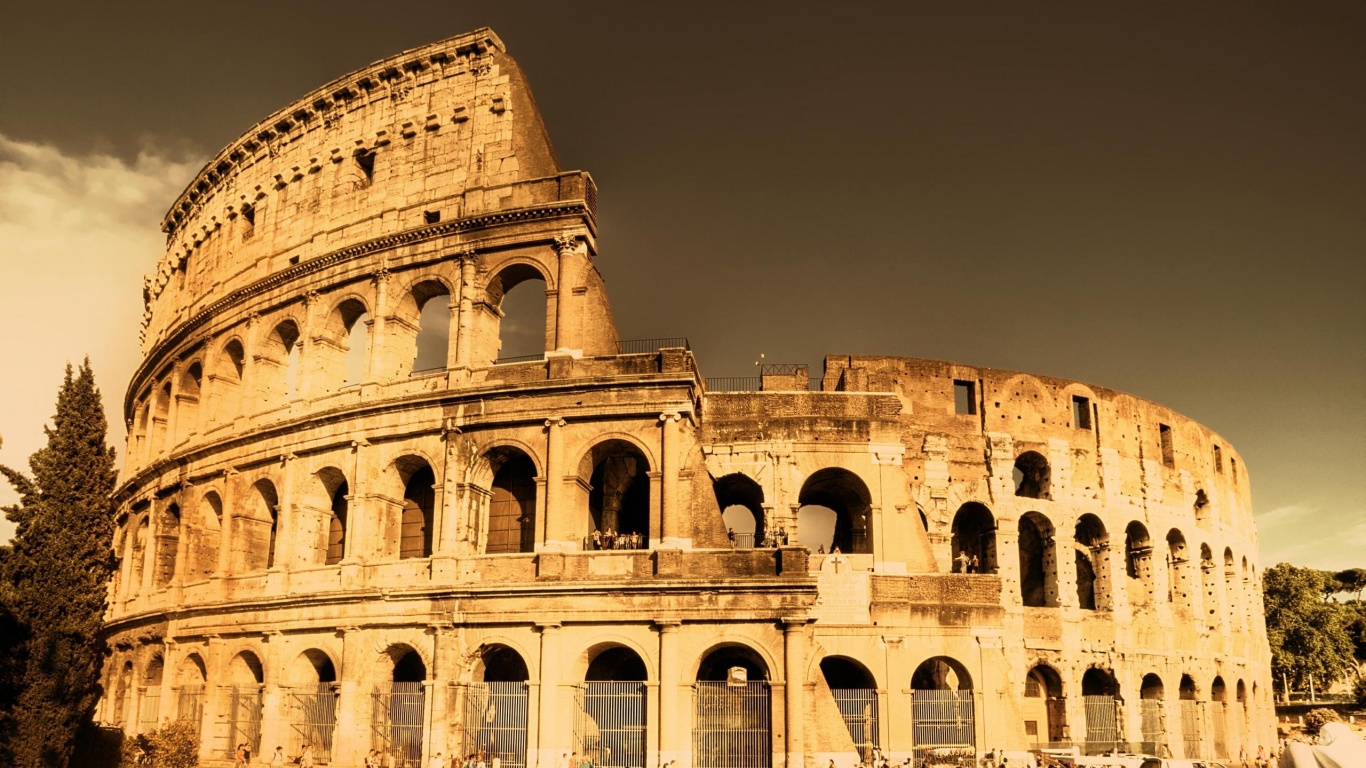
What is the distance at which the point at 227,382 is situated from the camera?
88.5 ft

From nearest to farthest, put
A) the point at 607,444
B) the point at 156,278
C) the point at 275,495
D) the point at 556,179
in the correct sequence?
the point at 607,444 < the point at 556,179 < the point at 275,495 < the point at 156,278

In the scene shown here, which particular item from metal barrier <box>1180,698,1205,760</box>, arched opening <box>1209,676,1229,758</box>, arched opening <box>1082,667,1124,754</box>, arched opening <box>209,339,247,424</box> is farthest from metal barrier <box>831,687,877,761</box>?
arched opening <box>209,339,247,424</box>

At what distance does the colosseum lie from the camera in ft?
65.0

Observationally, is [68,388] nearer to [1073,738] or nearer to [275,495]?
[275,495]

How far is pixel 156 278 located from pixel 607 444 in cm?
1934

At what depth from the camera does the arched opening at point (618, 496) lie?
2125 centimetres

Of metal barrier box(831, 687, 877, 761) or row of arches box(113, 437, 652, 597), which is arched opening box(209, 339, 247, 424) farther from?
metal barrier box(831, 687, 877, 761)

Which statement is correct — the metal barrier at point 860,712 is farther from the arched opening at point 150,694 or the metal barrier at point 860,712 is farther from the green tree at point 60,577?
the arched opening at point 150,694

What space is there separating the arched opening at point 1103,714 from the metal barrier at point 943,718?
511 cm

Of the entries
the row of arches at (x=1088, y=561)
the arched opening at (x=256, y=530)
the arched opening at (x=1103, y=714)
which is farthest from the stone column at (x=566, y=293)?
the arched opening at (x=1103, y=714)

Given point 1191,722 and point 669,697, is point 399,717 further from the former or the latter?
point 1191,722

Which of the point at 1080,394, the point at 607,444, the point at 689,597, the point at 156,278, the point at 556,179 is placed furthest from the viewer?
the point at 156,278

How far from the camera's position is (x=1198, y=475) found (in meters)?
33.2

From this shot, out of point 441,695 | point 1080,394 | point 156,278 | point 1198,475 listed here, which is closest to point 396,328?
point 441,695
